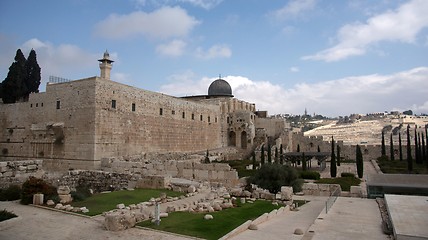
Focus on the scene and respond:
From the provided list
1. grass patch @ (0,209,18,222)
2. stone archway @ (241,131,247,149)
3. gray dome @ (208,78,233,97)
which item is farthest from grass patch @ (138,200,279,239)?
gray dome @ (208,78,233,97)

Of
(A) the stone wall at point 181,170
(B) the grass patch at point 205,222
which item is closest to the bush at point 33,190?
(B) the grass patch at point 205,222

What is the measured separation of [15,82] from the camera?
2667 cm

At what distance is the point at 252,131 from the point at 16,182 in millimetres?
26883

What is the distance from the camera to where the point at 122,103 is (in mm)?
21438

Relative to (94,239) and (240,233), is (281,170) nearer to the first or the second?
(240,233)

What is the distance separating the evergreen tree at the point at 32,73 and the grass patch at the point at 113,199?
794 inches

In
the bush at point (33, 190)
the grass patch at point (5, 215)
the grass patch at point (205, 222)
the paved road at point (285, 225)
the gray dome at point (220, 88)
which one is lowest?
the paved road at point (285, 225)

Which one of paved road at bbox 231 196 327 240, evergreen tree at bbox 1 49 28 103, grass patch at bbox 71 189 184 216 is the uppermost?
evergreen tree at bbox 1 49 28 103

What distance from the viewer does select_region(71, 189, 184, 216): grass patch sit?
10266mm

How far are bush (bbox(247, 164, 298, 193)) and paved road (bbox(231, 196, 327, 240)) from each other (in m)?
3.46

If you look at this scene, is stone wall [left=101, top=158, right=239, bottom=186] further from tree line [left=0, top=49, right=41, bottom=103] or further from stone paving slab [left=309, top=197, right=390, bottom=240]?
tree line [left=0, top=49, right=41, bottom=103]

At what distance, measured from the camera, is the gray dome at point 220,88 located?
41719 mm

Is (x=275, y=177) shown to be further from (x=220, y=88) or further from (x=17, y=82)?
(x=220, y=88)

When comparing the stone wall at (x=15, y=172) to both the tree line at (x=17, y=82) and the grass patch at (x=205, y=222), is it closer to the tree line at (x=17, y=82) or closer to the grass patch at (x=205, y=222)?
the grass patch at (x=205, y=222)
